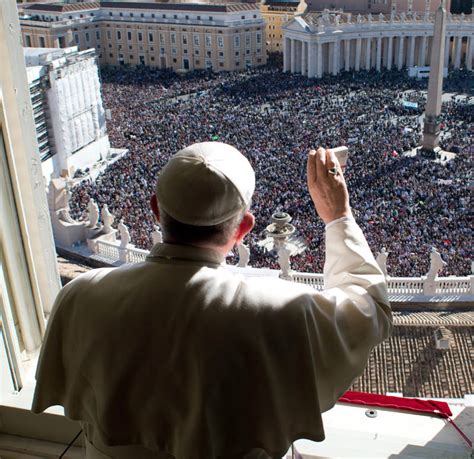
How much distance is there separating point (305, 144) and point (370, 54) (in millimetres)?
17193

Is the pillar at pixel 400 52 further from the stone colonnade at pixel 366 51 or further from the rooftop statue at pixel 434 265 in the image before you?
the rooftop statue at pixel 434 265

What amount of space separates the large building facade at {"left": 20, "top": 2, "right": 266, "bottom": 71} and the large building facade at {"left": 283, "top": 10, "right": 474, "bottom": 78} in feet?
8.22

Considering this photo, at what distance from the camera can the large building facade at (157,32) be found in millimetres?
35188

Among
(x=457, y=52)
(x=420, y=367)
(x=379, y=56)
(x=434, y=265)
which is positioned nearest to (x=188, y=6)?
(x=379, y=56)

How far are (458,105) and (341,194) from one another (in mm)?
25070

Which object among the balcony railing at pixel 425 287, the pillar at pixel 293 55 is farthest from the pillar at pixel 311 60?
the balcony railing at pixel 425 287

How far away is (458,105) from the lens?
82.5ft

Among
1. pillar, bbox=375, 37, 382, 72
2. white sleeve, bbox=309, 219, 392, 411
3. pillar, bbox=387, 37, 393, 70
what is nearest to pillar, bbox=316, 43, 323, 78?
pillar, bbox=375, 37, 382, 72

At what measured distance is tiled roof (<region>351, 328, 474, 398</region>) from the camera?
6500 millimetres

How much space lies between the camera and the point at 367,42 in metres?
34.3

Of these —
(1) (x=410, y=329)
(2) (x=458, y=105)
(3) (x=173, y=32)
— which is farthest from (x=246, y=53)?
(1) (x=410, y=329)

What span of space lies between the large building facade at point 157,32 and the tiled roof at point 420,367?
98.8 ft

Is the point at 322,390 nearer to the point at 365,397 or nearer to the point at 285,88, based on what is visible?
the point at 365,397

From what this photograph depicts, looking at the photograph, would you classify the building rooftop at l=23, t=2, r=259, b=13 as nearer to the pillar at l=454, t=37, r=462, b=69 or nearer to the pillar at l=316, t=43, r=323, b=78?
the pillar at l=316, t=43, r=323, b=78
